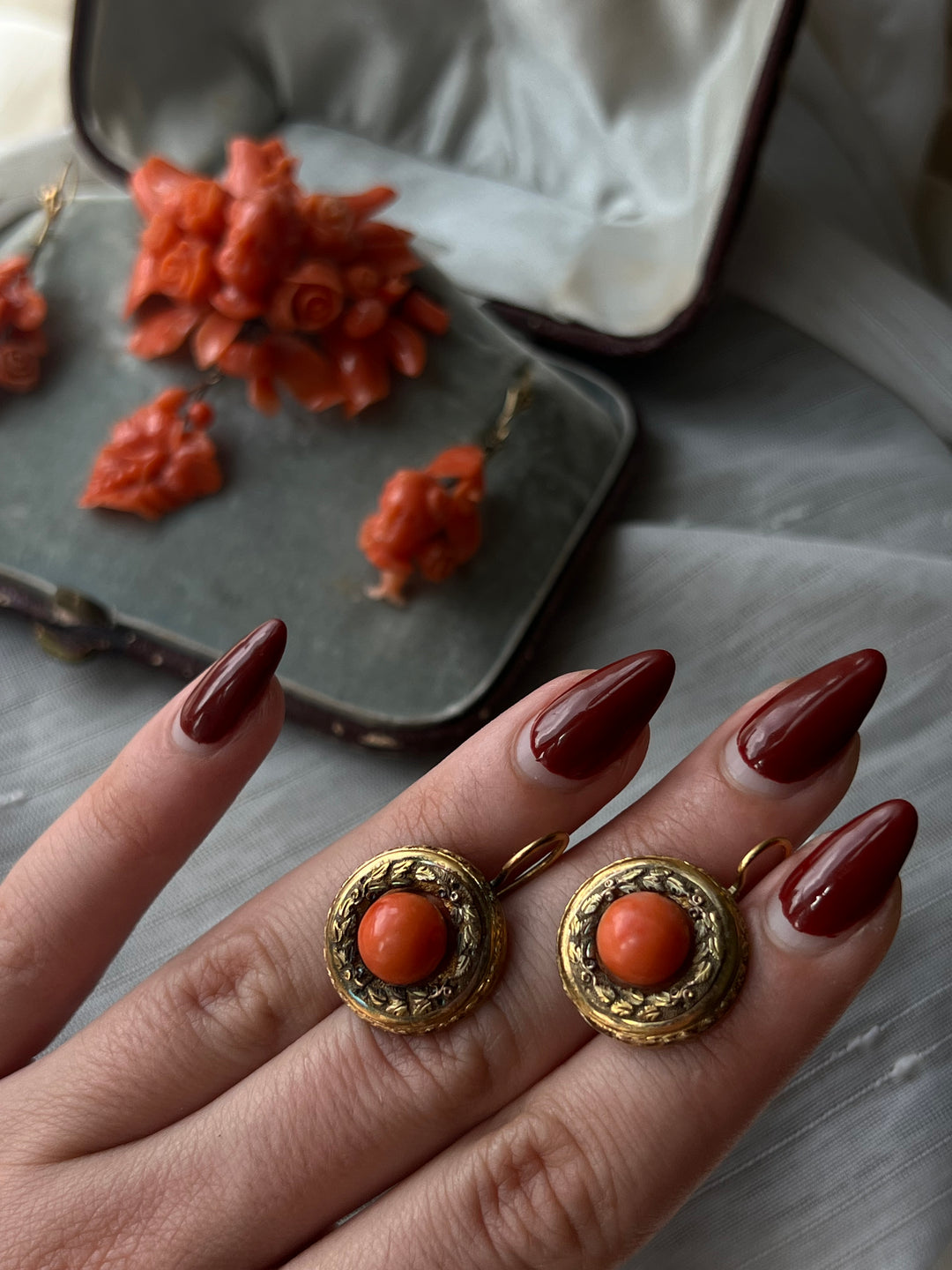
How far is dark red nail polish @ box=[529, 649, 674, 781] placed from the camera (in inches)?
22.4

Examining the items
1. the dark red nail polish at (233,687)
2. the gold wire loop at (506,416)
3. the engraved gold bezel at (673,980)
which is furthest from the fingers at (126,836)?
the gold wire loop at (506,416)

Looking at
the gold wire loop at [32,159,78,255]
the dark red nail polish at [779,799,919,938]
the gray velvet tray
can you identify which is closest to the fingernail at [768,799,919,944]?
the dark red nail polish at [779,799,919,938]

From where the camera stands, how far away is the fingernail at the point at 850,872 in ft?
1.70

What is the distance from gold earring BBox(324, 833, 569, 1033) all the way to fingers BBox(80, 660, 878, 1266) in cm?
2

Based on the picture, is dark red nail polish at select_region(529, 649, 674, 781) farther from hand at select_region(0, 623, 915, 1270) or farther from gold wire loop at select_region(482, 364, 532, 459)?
gold wire loop at select_region(482, 364, 532, 459)

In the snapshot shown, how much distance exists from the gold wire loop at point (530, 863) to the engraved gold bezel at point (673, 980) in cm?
5

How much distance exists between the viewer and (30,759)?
91 centimetres

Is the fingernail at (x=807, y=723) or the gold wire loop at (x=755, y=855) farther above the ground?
the fingernail at (x=807, y=723)

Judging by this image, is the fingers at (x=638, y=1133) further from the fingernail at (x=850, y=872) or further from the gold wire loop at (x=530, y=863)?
the gold wire loop at (x=530, y=863)

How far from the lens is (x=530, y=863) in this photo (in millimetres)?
609

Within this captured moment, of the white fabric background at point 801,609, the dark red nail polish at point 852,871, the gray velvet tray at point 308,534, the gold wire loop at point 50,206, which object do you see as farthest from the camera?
the gold wire loop at point 50,206

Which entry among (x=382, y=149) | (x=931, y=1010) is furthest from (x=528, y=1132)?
(x=382, y=149)

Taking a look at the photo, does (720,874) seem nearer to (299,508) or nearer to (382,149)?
(299,508)

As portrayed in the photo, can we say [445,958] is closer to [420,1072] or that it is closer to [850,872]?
[420,1072]
